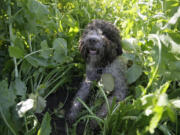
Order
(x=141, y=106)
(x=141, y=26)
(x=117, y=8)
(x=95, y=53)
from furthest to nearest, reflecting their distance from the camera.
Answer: (x=117, y=8) < (x=141, y=26) < (x=95, y=53) < (x=141, y=106)

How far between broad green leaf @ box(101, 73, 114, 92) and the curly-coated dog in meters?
0.07

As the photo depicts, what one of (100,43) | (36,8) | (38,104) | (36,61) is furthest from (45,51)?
(38,104)

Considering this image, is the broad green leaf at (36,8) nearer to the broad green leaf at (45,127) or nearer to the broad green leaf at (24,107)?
the broad green leaf at (24,107)

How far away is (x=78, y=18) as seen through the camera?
4.36 meters

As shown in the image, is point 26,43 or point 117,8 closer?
point 26,43

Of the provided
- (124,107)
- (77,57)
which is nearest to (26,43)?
(77,57)

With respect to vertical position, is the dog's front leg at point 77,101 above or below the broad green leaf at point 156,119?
below

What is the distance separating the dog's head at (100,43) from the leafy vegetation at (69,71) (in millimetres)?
166

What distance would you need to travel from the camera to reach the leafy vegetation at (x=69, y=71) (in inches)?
71.2

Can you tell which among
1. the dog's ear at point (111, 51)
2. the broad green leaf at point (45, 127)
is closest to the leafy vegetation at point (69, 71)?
the broad green leaf at point (45, 127)

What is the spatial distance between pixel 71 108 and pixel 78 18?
2.25 metres

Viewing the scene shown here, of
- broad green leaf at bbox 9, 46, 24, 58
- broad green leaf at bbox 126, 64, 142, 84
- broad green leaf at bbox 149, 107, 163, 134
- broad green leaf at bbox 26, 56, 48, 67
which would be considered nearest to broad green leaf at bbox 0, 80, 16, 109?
broad green leaf at bbox 9, 46, 24, 58

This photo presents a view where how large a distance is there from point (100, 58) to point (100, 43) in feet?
0.79

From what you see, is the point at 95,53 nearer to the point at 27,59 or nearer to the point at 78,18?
the point at 27,59
